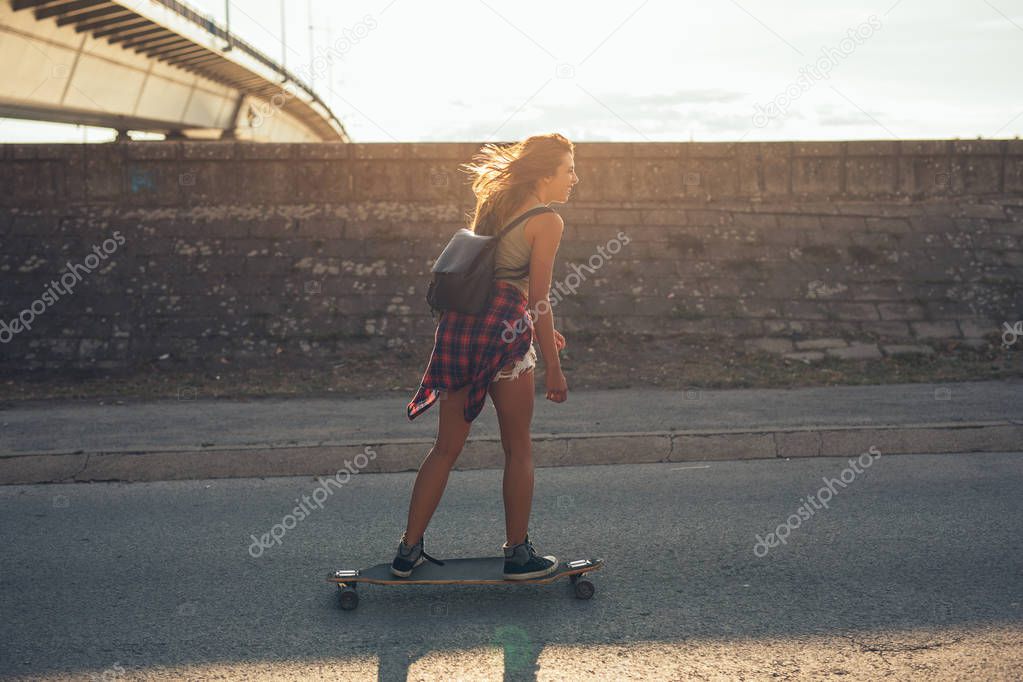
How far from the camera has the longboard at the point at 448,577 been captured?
12.8 ft

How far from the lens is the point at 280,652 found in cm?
344

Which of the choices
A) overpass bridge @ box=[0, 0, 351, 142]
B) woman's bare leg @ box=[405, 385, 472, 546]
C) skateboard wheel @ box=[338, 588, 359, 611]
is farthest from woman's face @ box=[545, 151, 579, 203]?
overpass bridge @ box=[0, 0, 351, 142]

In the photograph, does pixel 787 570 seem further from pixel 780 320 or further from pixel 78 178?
pixel 78 178

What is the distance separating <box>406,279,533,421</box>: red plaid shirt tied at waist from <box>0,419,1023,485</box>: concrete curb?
2397 millimetres

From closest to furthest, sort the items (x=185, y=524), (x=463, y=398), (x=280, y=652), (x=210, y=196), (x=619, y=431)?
(x=280, y=652) < (x=463, y=398) < (x=185, y=524) < (x=619, y=431) < (x=210, y=196)

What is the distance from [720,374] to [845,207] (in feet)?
10.5

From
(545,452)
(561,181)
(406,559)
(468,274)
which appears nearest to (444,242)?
(545,452)

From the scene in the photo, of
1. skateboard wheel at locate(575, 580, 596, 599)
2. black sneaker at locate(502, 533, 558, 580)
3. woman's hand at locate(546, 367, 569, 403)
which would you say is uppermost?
woman's hand at locate(546, 367, 569, 403)

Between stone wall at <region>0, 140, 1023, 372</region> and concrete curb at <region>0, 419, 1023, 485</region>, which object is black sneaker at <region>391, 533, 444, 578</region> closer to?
concrete curb at <region>0, 419, 1023, 485</region>

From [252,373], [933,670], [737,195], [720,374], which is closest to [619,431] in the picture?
[720,374]

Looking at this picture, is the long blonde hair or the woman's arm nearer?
the woman's arm

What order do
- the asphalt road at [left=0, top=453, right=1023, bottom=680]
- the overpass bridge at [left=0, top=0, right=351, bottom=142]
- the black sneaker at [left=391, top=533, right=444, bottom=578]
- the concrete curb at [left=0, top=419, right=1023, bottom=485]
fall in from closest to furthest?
the asphalt road at [left=0, top=453, right=1023, bottom=680] < the black sneaker at [left=391, top=533, right=444, bottom=578] < the concrete curb at [left=0, top=419, right=1023, bottom=485] < the overpass bridge at [left=0, top=0, right=351, bottom=142]

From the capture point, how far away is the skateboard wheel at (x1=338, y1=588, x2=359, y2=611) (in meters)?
3.86

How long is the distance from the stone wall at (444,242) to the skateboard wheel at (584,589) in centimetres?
600
